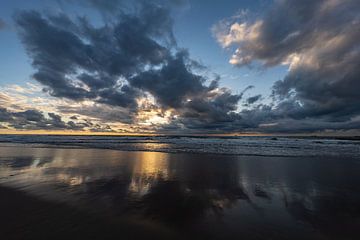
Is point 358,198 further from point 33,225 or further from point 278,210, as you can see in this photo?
point 33,225

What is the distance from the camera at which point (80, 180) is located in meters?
9.25

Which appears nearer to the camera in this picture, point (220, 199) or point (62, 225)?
point (62, 225)

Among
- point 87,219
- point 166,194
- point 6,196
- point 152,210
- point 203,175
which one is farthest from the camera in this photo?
point 203,175

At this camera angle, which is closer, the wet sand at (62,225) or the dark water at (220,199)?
the wet sand at (62,225)

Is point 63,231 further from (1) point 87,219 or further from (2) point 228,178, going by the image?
(2) point 228,178

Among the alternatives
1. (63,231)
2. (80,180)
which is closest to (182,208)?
(63,231)

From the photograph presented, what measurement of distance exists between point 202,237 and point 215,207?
1.97 meters

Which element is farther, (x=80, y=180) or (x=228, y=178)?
(x=228, y=178)

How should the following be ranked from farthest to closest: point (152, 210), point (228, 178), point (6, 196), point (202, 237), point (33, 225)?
point (228, 178) → point (6, 196) → point (152, 210) → point (33, 225) → point (202, 237)

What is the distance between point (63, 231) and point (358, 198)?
9693 mm

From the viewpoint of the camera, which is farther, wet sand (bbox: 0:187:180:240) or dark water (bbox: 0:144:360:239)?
dark water (bbox: 0:144:360:239)

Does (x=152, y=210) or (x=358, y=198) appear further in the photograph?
(x=358, y=198)

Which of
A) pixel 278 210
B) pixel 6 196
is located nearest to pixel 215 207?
pixel 278 210

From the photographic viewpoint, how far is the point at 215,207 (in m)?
6.21
